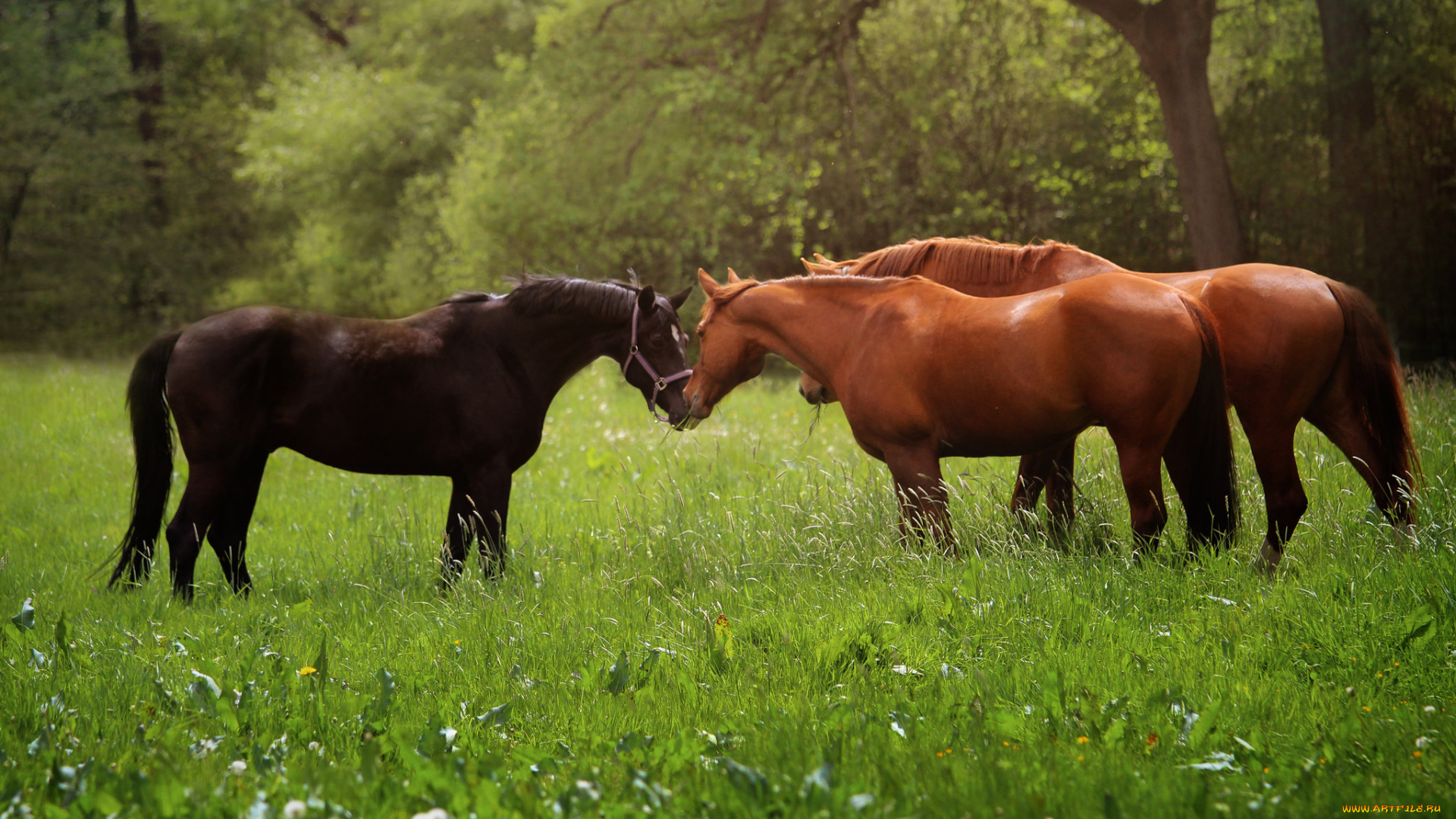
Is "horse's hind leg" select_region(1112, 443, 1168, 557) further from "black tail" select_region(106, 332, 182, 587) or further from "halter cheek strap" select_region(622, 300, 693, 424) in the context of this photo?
"black tail" select_region(106, 332, 182, 587)

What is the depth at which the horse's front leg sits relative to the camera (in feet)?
17.6

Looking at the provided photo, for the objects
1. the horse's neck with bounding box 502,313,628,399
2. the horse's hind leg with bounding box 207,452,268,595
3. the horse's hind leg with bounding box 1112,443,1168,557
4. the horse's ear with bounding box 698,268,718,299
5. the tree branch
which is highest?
the tree branch

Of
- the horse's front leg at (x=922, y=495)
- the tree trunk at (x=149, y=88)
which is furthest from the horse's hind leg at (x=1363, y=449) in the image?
the tree trunk at (x=149, y=88)

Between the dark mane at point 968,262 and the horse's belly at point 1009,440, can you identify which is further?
the dark mane at point 968,262

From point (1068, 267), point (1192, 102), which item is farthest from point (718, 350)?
point (1192, 102)

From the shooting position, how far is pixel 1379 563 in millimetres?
4711

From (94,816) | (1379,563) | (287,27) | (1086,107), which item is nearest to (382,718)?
(94,816)

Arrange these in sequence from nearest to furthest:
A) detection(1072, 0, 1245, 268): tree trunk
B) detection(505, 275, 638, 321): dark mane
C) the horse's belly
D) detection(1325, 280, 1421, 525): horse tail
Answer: the horse's belly, detection(1325, 280, 1421, 525): horse tail, detection(505, 275, 638, 321): dark mane, detection(1072, 0, 1245, 268): tree trunk

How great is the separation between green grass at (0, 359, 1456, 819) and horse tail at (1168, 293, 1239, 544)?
29 cm

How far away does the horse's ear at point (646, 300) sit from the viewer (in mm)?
5988

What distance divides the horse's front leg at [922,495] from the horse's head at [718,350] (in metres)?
1.09

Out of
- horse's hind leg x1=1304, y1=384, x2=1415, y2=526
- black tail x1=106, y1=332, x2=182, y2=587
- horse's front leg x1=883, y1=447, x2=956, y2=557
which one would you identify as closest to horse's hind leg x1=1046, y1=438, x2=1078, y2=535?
horse's front leg x1=883, y1=447, x2=956, y2=557

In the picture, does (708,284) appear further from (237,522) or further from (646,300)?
(237,522)

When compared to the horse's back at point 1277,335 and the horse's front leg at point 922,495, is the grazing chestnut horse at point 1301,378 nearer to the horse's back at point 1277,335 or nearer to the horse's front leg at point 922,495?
the horse's back at point 1277,335
